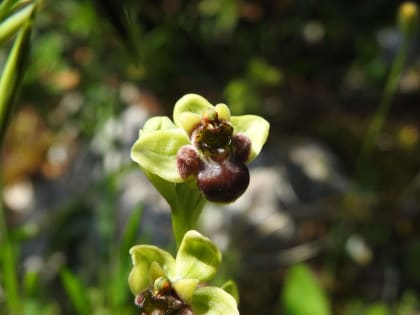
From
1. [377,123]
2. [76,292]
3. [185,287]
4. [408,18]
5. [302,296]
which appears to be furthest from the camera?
[377,123]

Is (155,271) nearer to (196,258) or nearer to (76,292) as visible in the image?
(196,258)

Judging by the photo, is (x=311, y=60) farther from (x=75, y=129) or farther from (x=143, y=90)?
(x=75, y=129)

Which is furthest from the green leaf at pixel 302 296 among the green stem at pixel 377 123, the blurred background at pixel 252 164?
the green stem at pixel 377 123

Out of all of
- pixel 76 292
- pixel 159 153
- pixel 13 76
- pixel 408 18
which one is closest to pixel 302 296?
pixel 76 292

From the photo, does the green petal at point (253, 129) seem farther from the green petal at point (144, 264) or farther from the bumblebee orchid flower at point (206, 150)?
the green petal at point (144, 264)

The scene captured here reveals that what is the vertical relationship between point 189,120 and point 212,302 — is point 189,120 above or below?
above

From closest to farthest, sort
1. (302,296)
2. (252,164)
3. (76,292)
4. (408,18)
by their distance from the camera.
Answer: (76,292) < (302,296) < (408,18) < (252,164)

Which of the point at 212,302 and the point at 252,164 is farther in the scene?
the point at 252,164
